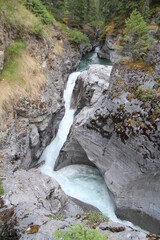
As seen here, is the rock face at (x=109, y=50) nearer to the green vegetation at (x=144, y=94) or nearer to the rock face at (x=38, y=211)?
the green vegetation at (x=144, y=94)

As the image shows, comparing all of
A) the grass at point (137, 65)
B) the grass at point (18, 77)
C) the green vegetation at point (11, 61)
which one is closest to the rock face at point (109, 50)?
the grass at point (18, 77)

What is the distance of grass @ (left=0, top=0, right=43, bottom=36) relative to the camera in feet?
47.0

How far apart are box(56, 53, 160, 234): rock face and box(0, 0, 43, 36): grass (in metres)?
8.58

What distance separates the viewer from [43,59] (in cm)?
1772

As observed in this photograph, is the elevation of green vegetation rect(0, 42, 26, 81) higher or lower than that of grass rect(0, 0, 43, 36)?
lower

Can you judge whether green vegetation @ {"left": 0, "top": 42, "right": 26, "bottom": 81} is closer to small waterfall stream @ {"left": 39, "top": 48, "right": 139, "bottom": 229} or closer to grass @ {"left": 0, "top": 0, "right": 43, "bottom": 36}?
grass @ {"left": 0, "top": 0, "right": 43, "bottom": 36}

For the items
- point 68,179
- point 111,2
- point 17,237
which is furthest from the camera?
point 111,2

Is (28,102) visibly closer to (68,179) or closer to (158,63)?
(68,179)

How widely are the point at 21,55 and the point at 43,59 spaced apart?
2.98 m

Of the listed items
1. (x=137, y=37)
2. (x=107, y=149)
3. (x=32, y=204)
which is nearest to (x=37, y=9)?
(x=137, y=37)

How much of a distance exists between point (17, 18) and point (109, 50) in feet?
75.2

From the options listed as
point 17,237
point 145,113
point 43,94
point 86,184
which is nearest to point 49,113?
point 43,94

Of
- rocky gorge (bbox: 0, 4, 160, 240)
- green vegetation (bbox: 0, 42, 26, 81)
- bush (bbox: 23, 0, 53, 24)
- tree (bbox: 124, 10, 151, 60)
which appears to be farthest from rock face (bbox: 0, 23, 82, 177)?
tree (bbox: 124, 10, 151, 60)

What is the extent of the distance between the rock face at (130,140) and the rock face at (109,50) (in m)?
22.1
